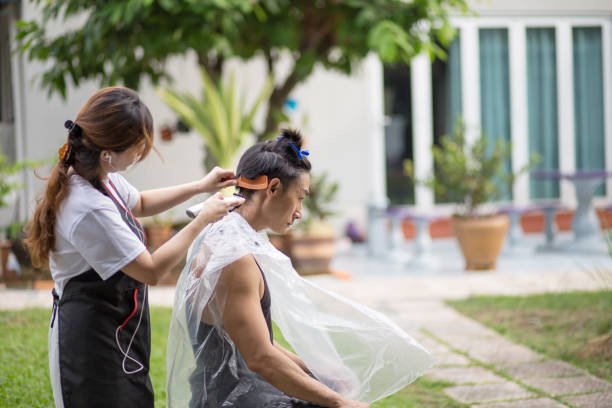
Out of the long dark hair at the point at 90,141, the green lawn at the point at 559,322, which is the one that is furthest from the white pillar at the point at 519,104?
the long dark hair at the point at 90,141

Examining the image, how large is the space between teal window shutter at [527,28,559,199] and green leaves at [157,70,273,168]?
4430 mm

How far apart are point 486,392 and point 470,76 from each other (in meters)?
6.54

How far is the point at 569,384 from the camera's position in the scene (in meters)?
3.39

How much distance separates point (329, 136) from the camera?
9016 millimetres

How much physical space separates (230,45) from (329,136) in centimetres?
364

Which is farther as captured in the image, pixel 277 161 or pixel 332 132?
pixel 332 132

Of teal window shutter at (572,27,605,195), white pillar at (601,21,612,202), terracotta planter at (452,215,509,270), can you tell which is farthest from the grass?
white pillar at (601,21,612,202)

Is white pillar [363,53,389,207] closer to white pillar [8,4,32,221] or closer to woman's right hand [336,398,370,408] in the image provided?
white pillar [8,4,32,221]

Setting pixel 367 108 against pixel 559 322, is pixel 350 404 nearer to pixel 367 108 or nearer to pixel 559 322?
pixel 559 322

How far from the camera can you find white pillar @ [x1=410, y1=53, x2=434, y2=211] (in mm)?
9109

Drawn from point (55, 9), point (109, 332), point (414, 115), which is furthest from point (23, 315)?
point (414, 115)

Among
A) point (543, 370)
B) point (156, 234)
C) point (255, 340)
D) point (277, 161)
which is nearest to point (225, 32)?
point (156, 234)

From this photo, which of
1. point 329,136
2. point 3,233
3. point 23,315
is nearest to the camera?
point 23,315

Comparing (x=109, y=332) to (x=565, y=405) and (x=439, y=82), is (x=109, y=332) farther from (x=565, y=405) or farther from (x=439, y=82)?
(x=439, y=82)
